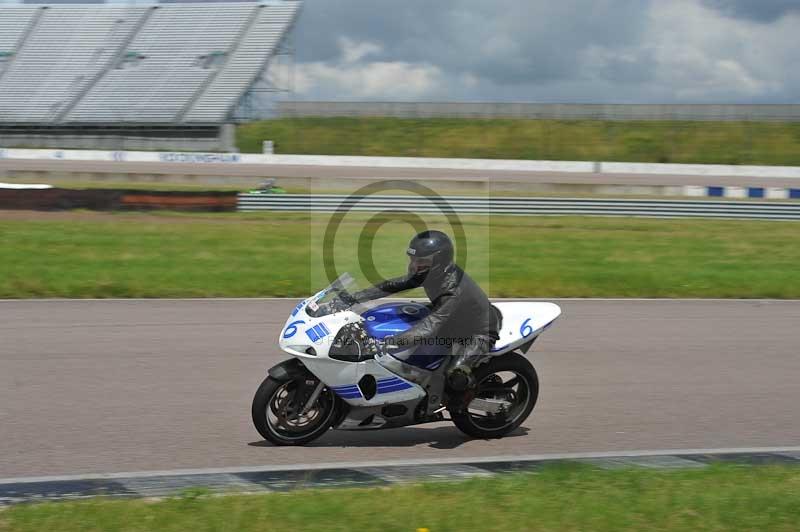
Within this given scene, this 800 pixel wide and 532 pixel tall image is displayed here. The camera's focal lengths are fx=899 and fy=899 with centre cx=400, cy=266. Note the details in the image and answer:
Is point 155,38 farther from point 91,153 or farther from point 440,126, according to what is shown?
point 440,126

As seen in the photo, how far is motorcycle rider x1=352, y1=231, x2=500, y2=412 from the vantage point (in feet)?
19.8

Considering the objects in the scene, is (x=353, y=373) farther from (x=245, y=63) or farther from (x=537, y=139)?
(x=245, y=63)

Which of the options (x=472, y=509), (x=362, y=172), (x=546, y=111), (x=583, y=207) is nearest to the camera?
(x=472, y=509)

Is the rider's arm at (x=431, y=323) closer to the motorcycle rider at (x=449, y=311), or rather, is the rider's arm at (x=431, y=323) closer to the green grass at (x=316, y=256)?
the motorcycle rider at (x=449, y=311)

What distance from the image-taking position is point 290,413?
6102 mm

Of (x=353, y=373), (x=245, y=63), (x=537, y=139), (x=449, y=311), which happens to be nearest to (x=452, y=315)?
(x=449, y=311)

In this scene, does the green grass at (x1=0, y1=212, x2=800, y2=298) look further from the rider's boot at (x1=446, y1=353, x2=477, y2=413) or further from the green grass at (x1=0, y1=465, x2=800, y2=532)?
the green grass at (x1=0, y1=465, x2=800, y2=532)

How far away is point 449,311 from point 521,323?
2.29 ft

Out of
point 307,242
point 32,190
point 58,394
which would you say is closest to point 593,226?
point 307,242

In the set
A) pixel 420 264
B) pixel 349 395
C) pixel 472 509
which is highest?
pixel 420 264

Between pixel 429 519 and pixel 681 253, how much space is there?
14.9 meters

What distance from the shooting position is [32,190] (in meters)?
20.8

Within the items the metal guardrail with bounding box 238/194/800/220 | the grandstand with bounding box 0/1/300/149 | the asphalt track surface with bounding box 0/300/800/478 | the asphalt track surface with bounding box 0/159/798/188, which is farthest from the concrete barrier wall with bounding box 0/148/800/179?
the asphalt track surface with bounding box 0/300/800/478

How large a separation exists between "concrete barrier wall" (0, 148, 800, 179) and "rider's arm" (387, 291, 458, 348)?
40373 millimetres
